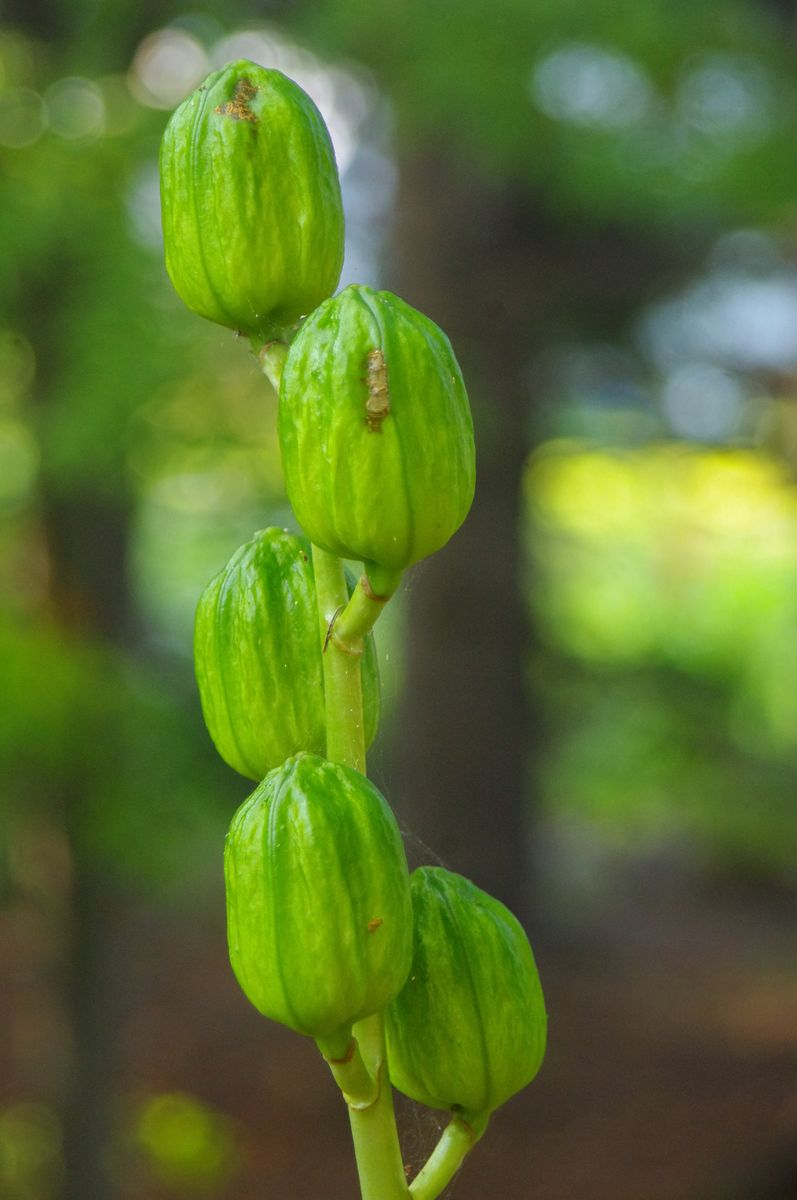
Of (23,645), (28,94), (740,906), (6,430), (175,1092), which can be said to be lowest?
(740,906)

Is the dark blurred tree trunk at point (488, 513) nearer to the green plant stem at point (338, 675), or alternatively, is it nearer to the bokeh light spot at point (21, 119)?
the bokeh light spot at point (21, 119)

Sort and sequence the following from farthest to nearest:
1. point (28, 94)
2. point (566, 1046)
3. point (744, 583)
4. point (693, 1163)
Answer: point (744, 583) → point (566, 1046) → point (693, 1163) → point (28, 94)

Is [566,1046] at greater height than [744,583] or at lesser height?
lesser

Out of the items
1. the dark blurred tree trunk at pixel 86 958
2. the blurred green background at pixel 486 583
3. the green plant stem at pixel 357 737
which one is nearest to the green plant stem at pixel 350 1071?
the green plant stem at pixel 357 737

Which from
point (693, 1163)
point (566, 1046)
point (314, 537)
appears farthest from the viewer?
point (566, 1046)

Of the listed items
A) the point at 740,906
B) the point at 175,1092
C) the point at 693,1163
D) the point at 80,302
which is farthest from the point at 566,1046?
the point at 80,302

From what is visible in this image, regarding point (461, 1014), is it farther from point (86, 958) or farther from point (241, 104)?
point (86, 958)

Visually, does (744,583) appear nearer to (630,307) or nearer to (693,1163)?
(630,307)

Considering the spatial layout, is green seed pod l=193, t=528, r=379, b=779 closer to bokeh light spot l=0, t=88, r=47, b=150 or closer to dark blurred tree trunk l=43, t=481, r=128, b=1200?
bokeh light spot l=0, t=88, r=47, b=150

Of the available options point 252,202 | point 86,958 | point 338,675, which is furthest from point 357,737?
point 86,958
